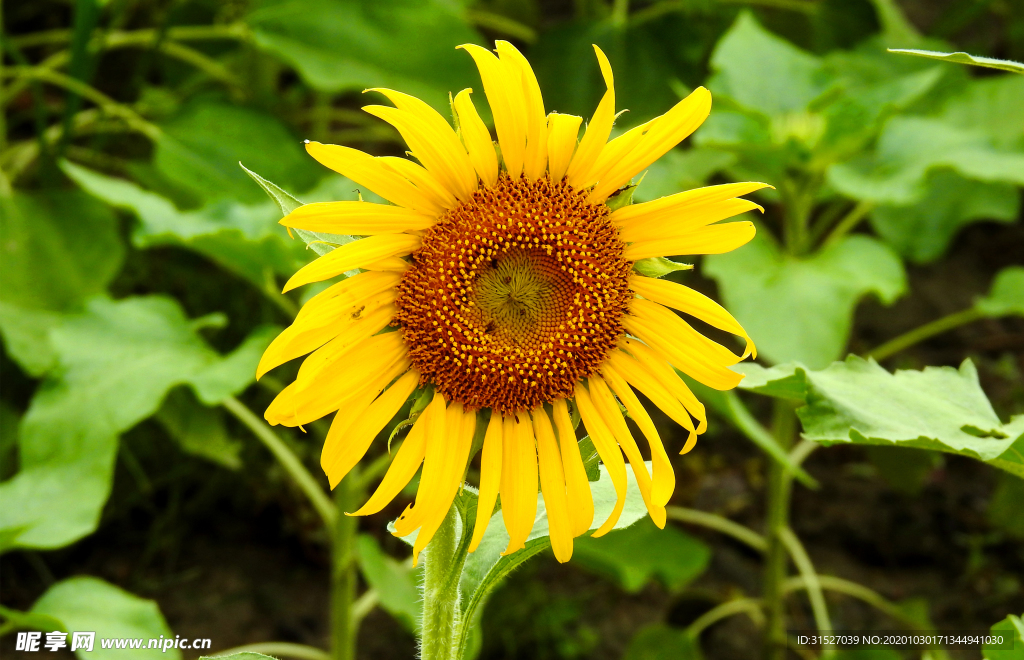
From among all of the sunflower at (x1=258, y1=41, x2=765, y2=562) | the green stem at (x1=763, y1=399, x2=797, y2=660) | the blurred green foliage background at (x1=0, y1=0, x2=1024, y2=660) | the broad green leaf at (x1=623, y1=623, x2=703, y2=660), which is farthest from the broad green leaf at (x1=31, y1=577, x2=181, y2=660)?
the green stem at (x1=763, y1=399, x2=797, y2=660)

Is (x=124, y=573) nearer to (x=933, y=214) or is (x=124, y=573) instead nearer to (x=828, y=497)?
(x=828, y=497)

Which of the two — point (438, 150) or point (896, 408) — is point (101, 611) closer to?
point (438, 150)

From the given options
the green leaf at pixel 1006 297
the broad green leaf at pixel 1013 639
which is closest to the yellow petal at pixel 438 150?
the broad green leaf at pixel 1013 639

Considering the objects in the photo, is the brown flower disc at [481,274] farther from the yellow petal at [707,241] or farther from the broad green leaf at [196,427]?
the broad green leaf at [196,427]

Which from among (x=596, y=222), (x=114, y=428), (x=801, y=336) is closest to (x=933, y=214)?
(x=801, y=336)

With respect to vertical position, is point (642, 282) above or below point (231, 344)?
above

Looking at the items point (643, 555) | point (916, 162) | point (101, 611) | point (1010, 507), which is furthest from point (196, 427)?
point (1010, 507)
